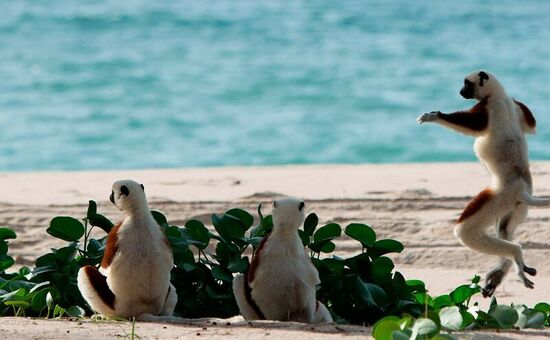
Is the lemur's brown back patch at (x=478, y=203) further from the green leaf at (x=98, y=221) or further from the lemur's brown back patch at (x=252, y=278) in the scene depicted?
the green leaf at (x=98, y=221)

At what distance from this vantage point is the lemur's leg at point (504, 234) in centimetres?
604

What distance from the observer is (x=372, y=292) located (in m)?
6.11

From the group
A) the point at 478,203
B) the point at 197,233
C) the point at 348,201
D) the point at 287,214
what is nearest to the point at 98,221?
the point at 197,233

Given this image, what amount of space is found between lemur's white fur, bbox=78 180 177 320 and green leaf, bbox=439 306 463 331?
1369 mm

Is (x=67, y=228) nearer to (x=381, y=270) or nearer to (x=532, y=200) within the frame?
(x=381, y=270)

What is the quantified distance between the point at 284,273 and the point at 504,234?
1.29 metres

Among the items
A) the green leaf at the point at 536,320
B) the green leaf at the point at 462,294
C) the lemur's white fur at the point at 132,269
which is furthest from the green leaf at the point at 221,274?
the green leaf at the point at 536,320

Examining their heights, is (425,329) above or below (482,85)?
below

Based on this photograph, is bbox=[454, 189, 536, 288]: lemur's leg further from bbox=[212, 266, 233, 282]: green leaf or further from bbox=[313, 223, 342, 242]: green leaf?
bbox=[212, 266, 233, 282]: green leaf

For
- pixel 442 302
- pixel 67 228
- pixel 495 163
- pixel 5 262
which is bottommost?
pixel 442 302

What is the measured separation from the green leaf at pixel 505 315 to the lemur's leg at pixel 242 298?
114 centimetres

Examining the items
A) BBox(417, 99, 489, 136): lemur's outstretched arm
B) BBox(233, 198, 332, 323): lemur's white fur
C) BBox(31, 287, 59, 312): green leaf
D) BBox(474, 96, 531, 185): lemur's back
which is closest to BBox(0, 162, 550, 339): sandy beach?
BBox(474, 96, 531, 185): lemur's back

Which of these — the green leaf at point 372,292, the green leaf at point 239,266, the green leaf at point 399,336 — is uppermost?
the green leaf at point 399,336

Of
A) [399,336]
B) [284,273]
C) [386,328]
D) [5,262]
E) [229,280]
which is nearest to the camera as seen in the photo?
[399,336]
